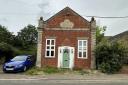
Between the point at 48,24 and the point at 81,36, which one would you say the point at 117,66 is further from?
the point at 48,24

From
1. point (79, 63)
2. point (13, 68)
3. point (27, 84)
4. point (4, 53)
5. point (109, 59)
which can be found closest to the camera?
point (27, 84)

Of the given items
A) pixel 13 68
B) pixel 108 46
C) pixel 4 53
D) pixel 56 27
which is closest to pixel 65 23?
pixel 56 27

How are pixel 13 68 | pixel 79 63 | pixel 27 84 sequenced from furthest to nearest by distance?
pixel 79 63
pixel 13 68
pixel 27 84

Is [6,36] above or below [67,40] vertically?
above

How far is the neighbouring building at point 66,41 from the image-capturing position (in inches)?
1361

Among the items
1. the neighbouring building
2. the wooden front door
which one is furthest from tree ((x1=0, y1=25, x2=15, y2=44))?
the wooden front door

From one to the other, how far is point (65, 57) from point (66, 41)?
183 centimetres

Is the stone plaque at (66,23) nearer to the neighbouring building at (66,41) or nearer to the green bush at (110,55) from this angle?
the neighbouring building at (66,41)

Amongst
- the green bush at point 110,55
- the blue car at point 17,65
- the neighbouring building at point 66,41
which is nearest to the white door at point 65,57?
the neighbouring building at point 66,41

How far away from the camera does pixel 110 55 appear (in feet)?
107

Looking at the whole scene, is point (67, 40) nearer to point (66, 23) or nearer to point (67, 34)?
point (67, 34)

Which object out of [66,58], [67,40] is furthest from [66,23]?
[66,58]

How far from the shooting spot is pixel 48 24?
35250 millimetres

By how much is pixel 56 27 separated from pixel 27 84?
1755 cm
